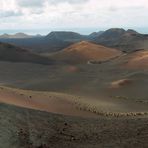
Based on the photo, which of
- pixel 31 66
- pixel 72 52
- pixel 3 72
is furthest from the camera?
pixel 72 52

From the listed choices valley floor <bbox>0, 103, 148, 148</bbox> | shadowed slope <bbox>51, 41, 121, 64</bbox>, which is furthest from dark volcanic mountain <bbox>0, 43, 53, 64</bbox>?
valley floor <bbox>0, 103, 148, 148</bbox>

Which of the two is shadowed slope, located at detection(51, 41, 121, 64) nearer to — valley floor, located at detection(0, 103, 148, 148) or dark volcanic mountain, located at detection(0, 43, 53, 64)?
dark volcanic mountain, located at detection(0, 43, 53, 64)

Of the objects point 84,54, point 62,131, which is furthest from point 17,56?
point 62,131

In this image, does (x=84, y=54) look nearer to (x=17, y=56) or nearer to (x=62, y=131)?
(x=17, y=56)

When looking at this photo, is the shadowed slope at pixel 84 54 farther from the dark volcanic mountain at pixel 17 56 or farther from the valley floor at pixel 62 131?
the valley floor at pixel 62 131

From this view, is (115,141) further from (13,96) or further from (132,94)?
(132,94)

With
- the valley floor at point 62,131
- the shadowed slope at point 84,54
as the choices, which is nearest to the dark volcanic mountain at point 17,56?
the shadowed slope at point 84,54

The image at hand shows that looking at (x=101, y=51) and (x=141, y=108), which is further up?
(x=101, y=51)

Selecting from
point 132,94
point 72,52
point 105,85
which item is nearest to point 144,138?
point 132,94
